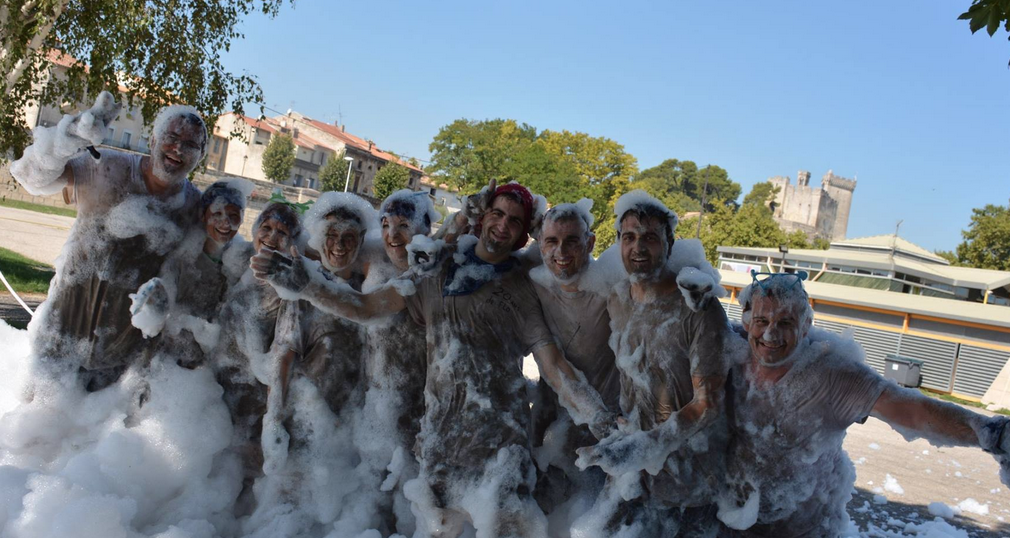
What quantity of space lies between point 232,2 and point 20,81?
202cm

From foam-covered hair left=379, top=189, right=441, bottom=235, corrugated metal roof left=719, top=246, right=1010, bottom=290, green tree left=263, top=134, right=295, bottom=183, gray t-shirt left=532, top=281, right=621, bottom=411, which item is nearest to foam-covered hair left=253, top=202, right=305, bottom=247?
foam-covered hair left=379, top=189, right=441, bottom=235

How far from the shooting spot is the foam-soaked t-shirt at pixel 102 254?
366 cm

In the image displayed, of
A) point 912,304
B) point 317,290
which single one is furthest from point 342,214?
point 912,304

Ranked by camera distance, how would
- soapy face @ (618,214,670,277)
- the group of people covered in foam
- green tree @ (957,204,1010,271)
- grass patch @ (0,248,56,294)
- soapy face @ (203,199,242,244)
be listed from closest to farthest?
1. the group of people covered in foam
2. soapy face @ (618,214,670,277)
3. soapy face @ (203,199,242,244)
4. grass patch @ (0,248,56,294)
5. green tree @ (957,204,1010,271)

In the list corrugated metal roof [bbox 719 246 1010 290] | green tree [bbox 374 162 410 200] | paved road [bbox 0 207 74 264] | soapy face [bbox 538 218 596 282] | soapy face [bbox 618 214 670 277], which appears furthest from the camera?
green tree [bbox 374 162 410 200]

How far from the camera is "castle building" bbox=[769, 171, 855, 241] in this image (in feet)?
273

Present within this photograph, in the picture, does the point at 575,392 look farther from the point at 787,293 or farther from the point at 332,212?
the point at 332,212

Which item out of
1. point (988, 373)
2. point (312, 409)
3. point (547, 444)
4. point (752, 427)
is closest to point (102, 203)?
point (312, 409)

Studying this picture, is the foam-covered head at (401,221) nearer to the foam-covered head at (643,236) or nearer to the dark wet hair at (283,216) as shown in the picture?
the dark wet hair at (283,216)

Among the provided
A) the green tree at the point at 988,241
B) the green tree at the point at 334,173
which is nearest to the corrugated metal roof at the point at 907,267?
the green tree at the point at 988,241

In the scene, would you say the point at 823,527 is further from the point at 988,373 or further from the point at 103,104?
the point at 988,373

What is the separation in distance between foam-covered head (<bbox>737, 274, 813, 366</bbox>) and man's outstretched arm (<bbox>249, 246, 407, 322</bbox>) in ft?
4.70

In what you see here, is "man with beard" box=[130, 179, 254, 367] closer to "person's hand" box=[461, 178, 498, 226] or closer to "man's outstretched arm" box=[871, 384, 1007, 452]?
"person's hand" box=[461, 178, 498, 226]

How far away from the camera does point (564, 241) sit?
3.05 m
